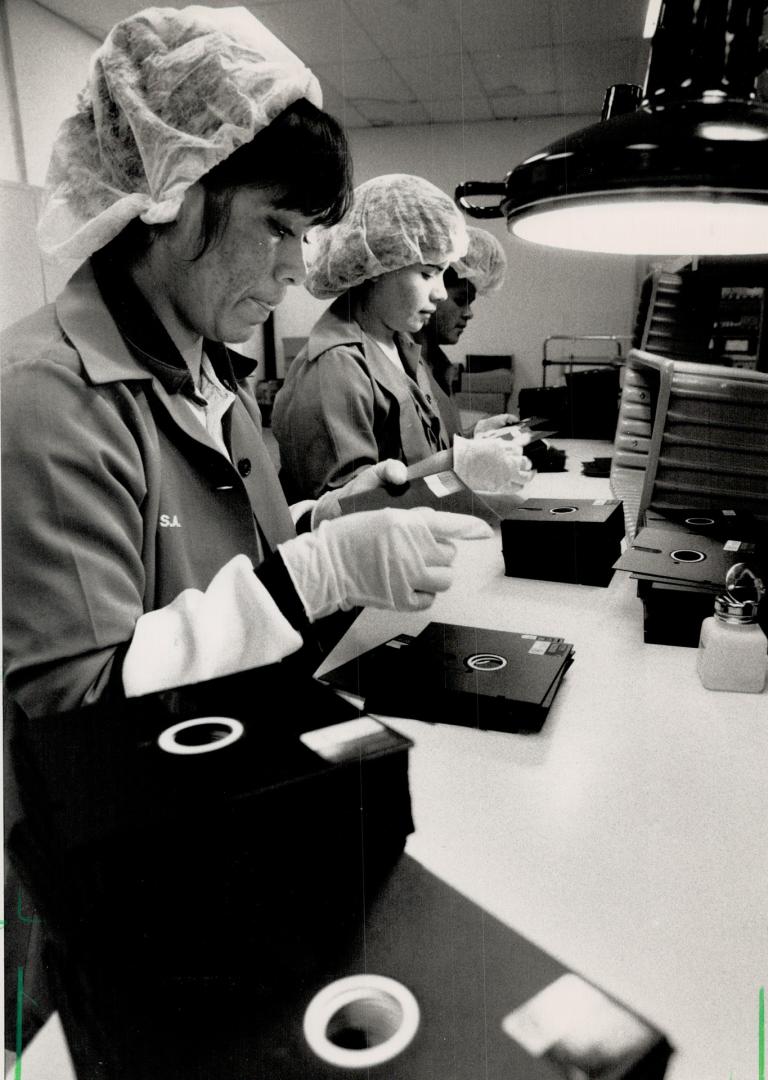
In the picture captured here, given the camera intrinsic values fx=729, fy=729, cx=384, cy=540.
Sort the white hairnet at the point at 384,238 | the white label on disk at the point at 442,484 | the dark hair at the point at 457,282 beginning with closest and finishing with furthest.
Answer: the white label on disk at the point at 442,484 → the white hairnet at the point at 384,238 → the dark hair at the point at 457,282

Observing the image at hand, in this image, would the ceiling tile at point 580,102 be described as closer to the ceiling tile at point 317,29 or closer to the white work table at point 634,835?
the ceiling tile at point 317,29

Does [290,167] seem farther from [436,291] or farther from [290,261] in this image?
[436,291]

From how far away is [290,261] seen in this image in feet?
3.04

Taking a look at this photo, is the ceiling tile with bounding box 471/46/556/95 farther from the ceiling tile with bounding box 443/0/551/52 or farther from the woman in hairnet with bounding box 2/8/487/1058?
the woman in hairnet with bounding box 2/8/487/1058

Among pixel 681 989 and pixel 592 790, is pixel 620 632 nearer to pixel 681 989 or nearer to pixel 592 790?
pixel 592 790

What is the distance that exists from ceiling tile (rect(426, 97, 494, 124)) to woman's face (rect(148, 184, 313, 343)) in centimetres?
32

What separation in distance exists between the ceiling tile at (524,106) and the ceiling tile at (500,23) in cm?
6

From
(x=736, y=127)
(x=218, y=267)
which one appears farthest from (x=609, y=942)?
(x=218, y=267)

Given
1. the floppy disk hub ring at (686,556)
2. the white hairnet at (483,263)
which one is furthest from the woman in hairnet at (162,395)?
the white hairnet at (483,263)

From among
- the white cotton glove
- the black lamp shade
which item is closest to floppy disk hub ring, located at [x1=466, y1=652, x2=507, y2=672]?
the black lamp shade

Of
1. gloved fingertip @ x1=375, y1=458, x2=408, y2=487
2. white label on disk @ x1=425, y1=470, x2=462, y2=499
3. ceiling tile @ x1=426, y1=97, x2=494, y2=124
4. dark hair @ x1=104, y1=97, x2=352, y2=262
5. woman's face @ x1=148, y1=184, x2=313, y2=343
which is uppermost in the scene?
ceiling tile @ x1=426, y1=97, x2=494, y2=124

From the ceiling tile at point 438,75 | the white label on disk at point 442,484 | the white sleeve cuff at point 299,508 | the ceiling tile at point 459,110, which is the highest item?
the ceiling tile at point 438,75

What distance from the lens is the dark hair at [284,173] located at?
84cm

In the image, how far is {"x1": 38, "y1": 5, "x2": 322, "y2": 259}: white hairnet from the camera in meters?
0.79
